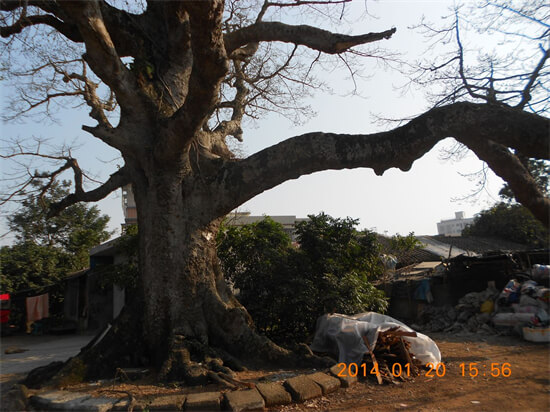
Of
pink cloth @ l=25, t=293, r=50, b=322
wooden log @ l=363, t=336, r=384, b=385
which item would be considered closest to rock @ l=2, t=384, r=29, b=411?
wooden log @ l=363, t=336, r=384, b=385

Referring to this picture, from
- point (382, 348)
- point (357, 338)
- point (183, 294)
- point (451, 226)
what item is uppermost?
point (451, 226)

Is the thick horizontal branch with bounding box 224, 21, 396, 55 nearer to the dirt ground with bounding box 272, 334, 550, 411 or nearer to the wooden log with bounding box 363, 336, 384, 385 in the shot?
the wooden log with bounding box 363, 336, 384, 385

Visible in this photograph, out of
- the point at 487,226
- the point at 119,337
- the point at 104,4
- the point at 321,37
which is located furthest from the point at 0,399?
the point at 487,226

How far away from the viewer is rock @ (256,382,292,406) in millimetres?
3785

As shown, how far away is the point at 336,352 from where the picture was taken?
221 inches

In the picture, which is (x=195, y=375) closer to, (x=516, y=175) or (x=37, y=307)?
(x=516, y=175)

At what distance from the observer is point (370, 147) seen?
17.1 ft

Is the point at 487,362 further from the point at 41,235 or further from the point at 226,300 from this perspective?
the point at 41,235

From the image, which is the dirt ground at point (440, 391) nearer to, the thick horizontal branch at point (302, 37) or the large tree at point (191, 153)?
the large tree at point (191, 153)

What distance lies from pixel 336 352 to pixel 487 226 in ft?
60.3

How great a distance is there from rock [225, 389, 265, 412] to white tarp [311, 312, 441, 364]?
1.83 m

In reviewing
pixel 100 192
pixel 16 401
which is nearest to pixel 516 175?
pixel 16 401

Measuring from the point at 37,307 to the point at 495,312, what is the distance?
14.2 m

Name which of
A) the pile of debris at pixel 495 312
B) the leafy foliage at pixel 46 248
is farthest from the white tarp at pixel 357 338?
the leafy foliage at pixel 46 248
